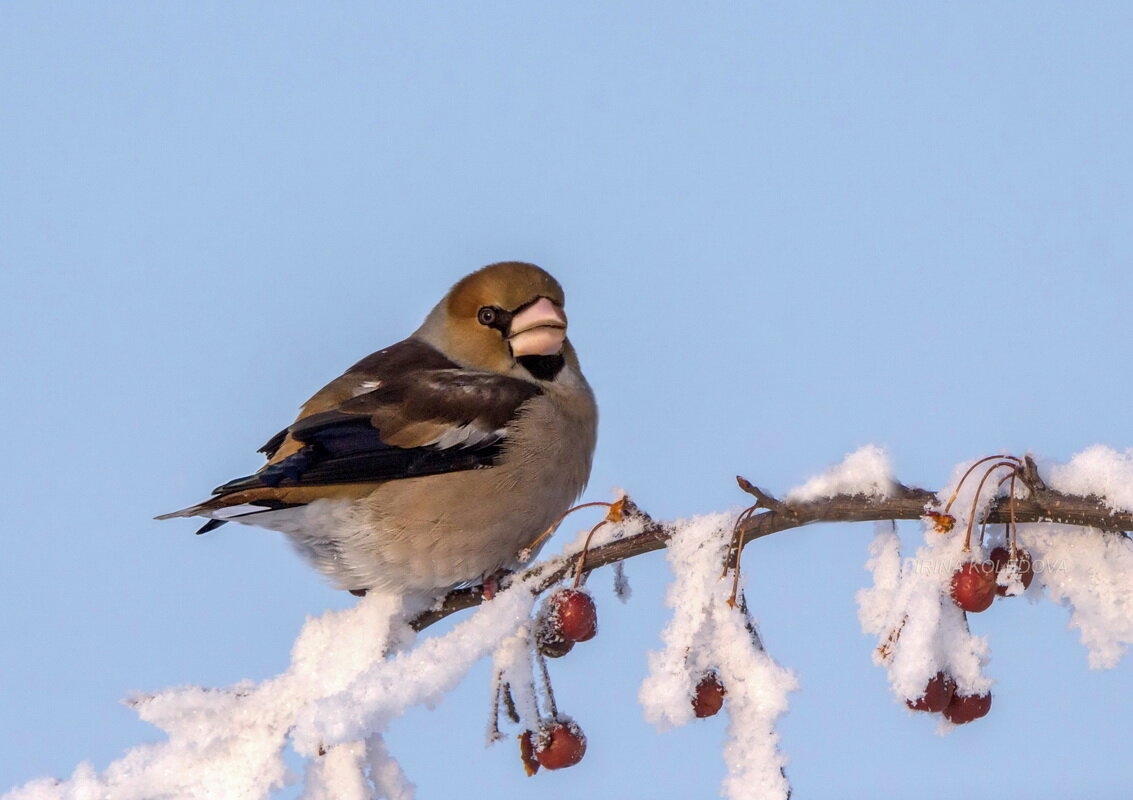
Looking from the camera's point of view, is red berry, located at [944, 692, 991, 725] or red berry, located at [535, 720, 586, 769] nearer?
red berry, located at [944, 692, 991, 725]

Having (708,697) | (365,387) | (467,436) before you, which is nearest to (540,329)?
(467,436)

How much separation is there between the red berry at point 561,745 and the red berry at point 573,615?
0.24 meters

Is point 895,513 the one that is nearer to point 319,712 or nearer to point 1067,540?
point 1067,540

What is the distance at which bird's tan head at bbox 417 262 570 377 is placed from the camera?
14.4 ft

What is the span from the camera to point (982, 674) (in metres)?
2.73

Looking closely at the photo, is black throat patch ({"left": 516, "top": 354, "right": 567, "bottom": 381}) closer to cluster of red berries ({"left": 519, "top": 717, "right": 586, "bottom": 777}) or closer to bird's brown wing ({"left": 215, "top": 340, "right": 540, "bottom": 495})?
bird's brown wing ({"left": 215, "top": 340, "right": 540, "bottom": 495})

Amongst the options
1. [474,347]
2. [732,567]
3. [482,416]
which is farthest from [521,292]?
[732,567]

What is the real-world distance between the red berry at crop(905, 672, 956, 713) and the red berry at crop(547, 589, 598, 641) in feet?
2.63

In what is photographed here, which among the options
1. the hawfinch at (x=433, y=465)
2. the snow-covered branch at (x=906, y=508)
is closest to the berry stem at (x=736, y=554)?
the snow-covered branch at (x=906, y=508)

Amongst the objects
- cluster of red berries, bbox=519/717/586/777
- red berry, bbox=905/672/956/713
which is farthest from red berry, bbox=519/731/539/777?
red berry, bbox=905/672/956/713

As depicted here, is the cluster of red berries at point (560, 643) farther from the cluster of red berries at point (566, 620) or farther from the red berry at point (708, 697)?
the red berry at point (708, 697)

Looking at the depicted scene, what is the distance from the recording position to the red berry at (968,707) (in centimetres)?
272

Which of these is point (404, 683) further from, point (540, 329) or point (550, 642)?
point (540, 329)

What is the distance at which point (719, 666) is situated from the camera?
2.76m
